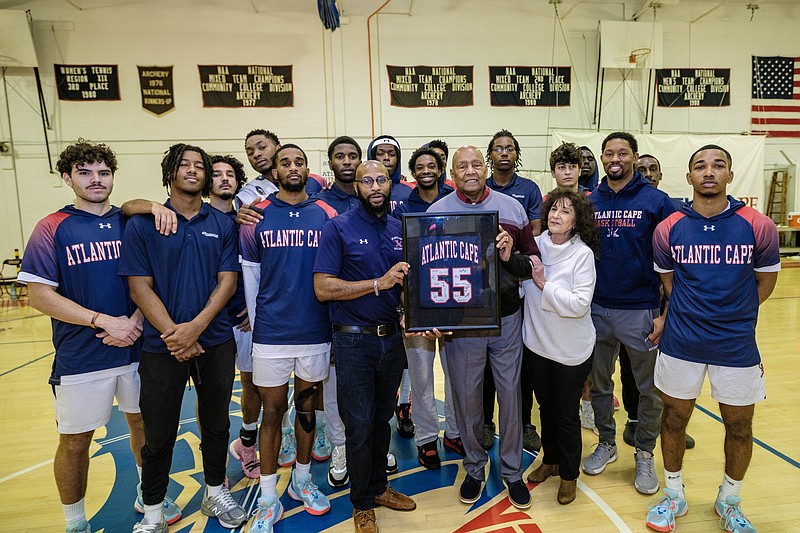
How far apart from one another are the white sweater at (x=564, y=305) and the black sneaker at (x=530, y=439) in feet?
3.99

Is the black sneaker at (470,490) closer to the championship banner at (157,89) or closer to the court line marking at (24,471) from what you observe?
the court line marking at (24,471)

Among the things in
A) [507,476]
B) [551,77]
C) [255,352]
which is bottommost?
[507,476]

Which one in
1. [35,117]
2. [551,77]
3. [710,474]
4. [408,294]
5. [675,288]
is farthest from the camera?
[551,77]

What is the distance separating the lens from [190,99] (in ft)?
37.3

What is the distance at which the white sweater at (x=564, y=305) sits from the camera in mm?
2748

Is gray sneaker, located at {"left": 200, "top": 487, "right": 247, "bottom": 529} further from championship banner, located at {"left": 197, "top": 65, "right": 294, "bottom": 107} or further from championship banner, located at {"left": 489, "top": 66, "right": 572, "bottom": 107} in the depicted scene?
championship banner, located at {"left": 489, "top": 66, "right": 572, "bottom": 107}

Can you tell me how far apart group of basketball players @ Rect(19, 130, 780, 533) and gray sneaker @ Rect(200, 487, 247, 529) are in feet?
0.04

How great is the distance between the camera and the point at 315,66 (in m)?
11.6

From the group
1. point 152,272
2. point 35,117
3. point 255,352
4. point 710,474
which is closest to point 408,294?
point 255,352

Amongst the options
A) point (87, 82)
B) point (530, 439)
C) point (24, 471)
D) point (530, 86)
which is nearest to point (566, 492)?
point (530, 439)

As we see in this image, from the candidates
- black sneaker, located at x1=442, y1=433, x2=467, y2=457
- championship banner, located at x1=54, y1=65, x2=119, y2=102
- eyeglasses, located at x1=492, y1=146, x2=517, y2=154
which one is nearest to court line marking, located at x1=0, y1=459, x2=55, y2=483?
black sneaker, located at x1=442, y1=433, x2=467, y2=457

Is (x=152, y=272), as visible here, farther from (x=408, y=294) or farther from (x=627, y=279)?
(x=627, y=279)

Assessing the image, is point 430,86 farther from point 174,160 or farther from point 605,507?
point 605,507

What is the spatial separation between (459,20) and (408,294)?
11406 millimetres
